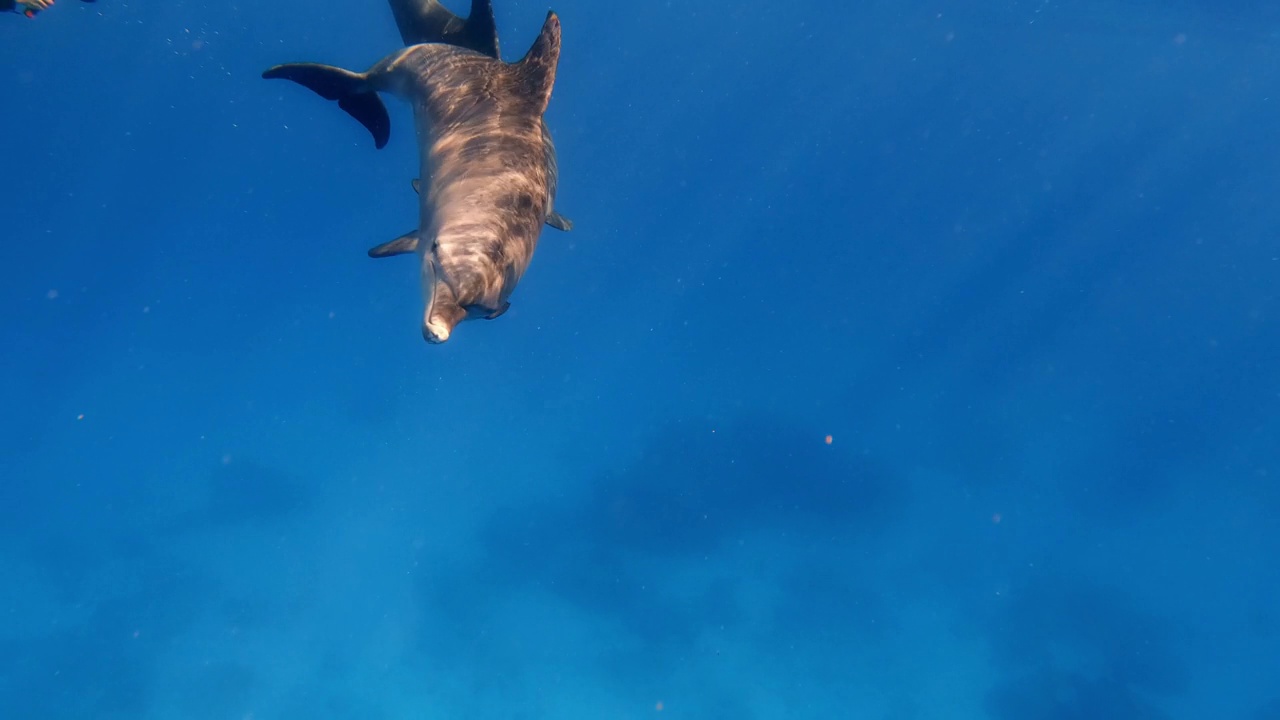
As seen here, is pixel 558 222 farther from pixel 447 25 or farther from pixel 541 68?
pixel 447 25

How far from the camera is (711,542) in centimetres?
2577

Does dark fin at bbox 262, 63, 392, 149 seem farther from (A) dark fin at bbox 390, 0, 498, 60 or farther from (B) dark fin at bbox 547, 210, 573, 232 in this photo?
(B) dark fin at bbox 547, 210, 573, 232

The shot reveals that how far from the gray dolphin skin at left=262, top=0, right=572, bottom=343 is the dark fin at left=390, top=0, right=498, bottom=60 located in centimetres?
2

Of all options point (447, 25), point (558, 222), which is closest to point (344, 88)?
point (447, 25)

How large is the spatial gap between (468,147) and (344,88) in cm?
302

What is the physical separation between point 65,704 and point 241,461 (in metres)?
9.66

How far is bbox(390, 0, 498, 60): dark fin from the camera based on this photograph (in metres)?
6.41

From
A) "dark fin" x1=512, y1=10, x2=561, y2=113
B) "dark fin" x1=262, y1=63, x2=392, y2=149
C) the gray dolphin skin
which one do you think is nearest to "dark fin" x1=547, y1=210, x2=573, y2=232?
the gray dolphin skin

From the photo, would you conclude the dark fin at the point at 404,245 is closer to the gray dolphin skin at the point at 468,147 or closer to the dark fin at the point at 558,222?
the gray dolphin skin at the point at 468,147

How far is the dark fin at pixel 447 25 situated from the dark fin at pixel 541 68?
4.89 ft

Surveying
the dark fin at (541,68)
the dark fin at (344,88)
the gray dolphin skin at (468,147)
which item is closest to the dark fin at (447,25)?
the gray dolphin skin at (468,147)

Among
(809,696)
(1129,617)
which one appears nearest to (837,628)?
(809,696)

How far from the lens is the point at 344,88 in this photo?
6609 millimetres

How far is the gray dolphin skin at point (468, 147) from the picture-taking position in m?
3.37
